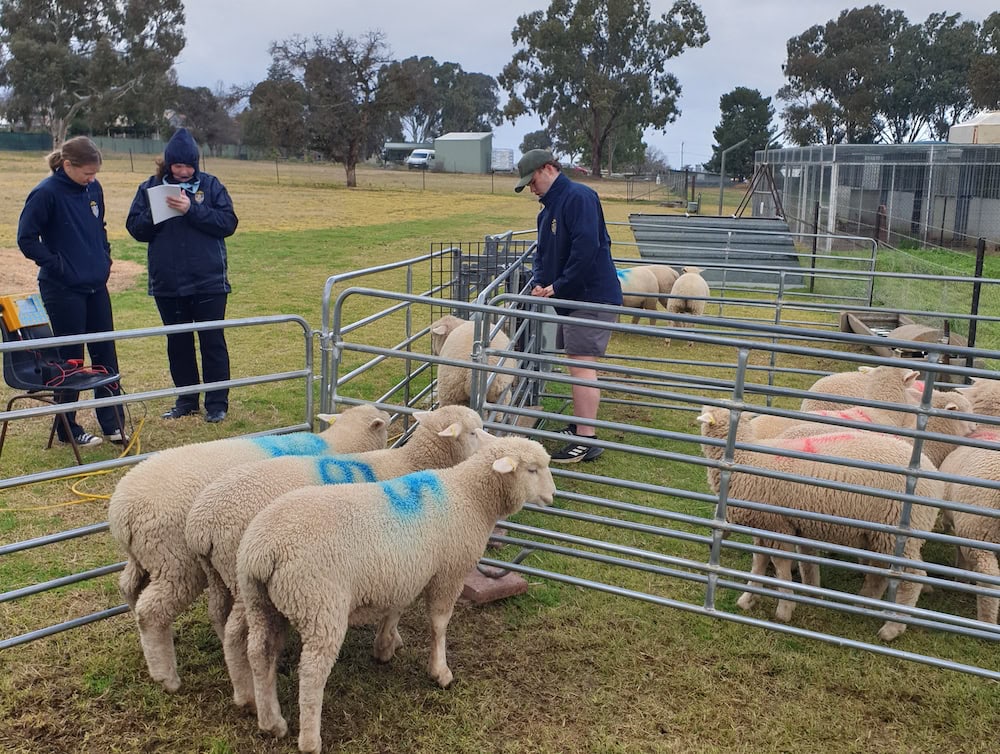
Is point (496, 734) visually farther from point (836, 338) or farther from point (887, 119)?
point (887, 119)

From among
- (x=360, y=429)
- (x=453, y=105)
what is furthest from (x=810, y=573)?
(x=453, y=105)

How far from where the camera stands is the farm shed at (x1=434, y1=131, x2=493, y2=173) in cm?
7056

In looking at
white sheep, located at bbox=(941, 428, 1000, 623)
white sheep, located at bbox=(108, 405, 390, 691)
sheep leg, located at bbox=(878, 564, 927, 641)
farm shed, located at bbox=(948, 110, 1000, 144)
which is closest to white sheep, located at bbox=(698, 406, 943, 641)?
sheep leg, located at bbox=(878, 564, 927, 641)

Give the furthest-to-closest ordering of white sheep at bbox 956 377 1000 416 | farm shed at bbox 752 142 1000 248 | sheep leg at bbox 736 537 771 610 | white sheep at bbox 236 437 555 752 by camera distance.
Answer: farm shed at bbox 752 142 1000 248
white sheep at bbox 956 377 1000 416
sheep leg at bbox 736 537 771 610
white sheep at bbox 236 437 555 752

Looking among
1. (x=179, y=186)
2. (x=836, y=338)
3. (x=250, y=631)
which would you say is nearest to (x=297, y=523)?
(x=250, y=631)

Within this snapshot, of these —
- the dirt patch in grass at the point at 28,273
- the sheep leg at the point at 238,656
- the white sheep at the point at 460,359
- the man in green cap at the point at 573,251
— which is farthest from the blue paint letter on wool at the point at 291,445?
the dirt patch in grass at the point at 28,273

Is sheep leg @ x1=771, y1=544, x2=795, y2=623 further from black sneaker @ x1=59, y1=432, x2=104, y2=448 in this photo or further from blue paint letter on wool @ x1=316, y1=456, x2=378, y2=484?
black sneaker @ x1=59, y1=432, x2=104, y2=448

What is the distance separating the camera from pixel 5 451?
612 cm

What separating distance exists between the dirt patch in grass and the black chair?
698 centimetres

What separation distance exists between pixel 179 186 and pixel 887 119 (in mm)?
70062

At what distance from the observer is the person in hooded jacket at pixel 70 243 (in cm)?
583

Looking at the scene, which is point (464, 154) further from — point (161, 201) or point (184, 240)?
point (161, 201)

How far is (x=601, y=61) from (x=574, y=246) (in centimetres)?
5911

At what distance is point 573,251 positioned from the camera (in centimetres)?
580
